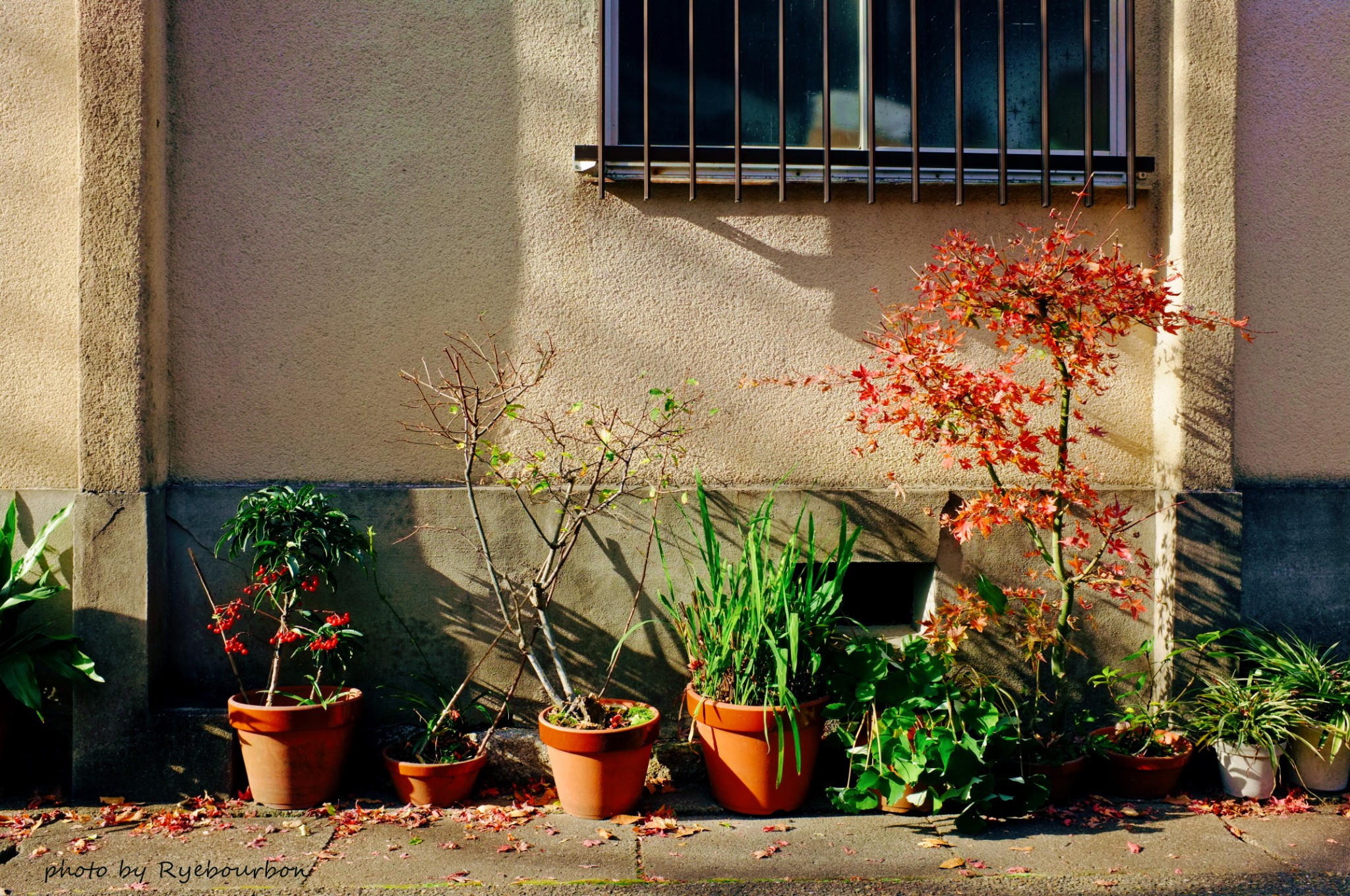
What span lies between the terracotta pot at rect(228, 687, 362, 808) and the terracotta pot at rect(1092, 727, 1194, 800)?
308 cm

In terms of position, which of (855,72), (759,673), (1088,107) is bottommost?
(759,673)

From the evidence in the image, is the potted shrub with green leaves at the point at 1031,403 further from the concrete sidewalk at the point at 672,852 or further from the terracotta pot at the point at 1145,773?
the concrete sidewalk at the point at 672,852

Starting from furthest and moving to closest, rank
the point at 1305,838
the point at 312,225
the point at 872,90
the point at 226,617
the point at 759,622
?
the point at 872,90 → the point at 312,225 → the point at 226,617 → the point at 759,622 → the point at 1305,838

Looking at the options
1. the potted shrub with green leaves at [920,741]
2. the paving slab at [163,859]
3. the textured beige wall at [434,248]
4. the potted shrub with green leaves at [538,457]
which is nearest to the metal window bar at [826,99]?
the textured beige wall at [434,248]

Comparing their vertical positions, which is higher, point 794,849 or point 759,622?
point 759,622

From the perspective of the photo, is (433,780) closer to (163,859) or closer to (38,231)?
(163,859)

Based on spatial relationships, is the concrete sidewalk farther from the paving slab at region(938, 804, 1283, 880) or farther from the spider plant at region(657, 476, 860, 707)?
the spider plant at region(657, 476, 860, 707)

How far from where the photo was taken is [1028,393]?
13.8 ft

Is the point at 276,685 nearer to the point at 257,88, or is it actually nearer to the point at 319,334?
the point at 319,334

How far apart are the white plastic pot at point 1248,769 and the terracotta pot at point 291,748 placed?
3.53 metres

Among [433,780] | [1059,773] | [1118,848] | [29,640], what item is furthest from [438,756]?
[1118,848]

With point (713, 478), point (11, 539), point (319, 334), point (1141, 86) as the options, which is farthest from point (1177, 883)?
point (11, 539)

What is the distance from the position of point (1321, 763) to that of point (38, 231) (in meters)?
5.70

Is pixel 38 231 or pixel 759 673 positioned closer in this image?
pixel 759 673
